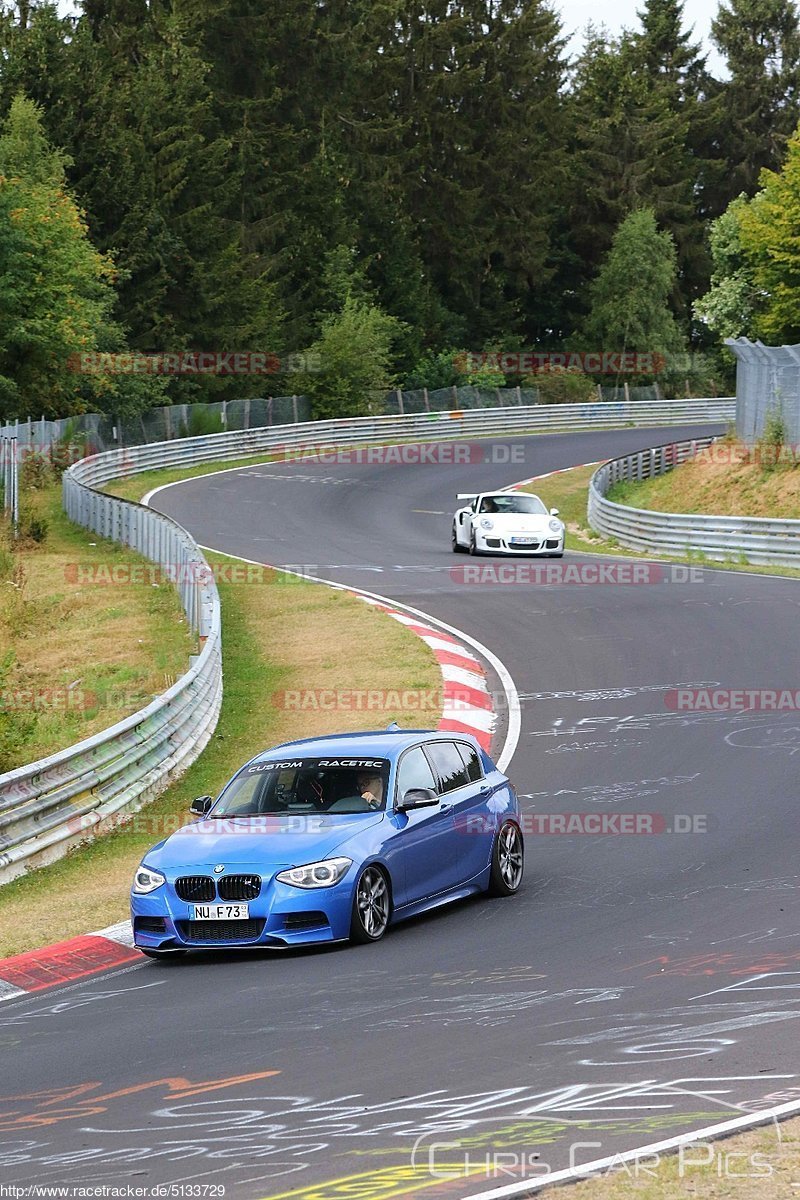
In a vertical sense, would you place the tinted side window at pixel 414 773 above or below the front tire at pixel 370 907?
above

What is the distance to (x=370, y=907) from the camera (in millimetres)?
10930

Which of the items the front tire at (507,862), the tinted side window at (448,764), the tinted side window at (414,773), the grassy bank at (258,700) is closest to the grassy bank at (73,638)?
the grassy bank at (258,700)

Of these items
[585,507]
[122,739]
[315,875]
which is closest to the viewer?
[315,875]

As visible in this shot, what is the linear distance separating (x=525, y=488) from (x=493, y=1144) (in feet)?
156

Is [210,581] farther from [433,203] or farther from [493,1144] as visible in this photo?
[433,203]

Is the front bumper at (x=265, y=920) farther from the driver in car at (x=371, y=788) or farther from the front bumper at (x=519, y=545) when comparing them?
the front bumper at (x=519, y=545)

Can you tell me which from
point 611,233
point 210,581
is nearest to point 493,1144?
point 210,581

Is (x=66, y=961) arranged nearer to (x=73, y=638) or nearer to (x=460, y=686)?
(x=460, y=686)

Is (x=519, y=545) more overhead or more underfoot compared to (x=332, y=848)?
more underfoot

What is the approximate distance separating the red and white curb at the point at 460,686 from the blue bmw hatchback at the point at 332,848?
4.21 meters

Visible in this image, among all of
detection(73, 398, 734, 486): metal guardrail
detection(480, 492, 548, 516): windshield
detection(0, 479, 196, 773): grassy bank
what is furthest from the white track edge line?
detection(73, 398, 734, 486): metal guardrail

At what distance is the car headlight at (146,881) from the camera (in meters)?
10.8

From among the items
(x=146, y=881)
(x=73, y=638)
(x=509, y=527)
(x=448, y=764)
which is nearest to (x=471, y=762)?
(x=448, y=764)

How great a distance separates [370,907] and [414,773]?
4.36 ft
